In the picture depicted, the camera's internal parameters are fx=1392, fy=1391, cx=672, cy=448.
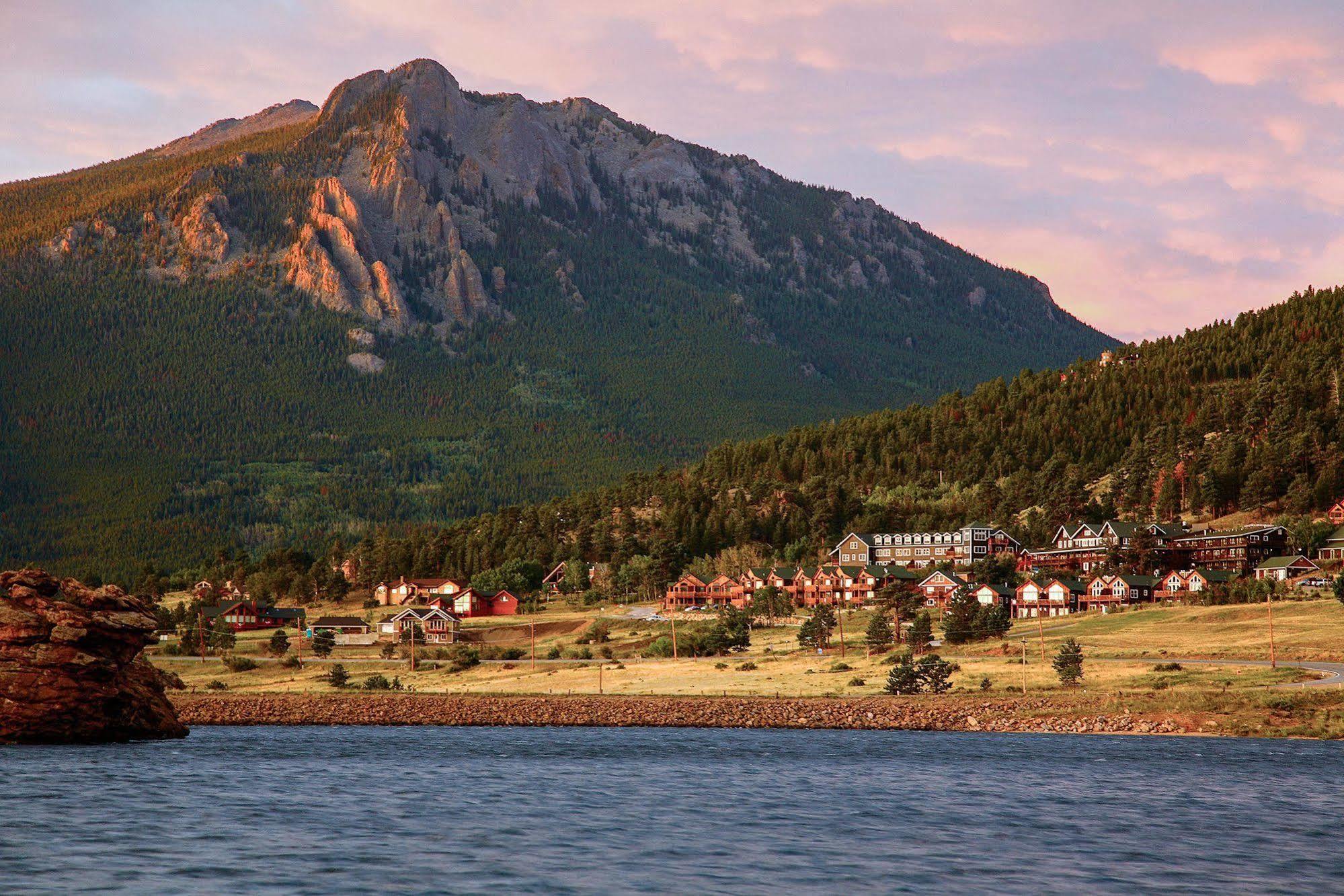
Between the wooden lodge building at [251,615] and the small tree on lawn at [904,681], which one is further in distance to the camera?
the wooden lodge building at [251,615]

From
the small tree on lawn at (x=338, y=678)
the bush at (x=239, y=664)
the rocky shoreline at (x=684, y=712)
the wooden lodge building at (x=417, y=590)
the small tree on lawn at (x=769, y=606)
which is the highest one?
the wooden lodge building at (x=417, y=590)

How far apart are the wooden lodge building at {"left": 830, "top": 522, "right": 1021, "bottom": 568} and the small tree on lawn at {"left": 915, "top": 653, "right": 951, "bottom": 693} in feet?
267

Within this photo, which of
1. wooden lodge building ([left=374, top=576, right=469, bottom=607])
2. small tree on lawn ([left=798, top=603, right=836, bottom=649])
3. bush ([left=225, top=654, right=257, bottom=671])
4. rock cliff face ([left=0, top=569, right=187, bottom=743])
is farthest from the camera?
wooden lodge building ([left=374, top=576, right=469, bottom=607])

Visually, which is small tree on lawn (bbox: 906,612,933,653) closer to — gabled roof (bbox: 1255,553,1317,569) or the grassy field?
the grassy field

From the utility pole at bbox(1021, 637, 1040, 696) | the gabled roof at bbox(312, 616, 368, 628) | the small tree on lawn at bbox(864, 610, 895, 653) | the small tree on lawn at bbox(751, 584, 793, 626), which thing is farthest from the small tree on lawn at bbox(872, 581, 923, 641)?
the gabled roof at bbox(312, 616, 368, 628)

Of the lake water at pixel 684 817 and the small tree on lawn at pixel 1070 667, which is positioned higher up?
the small tree on lawn at pixel 1070 667

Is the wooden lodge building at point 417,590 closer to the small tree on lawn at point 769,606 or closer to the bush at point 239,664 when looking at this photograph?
the small tree on lawn at point 769,606

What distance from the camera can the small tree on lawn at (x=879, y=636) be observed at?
390 feet

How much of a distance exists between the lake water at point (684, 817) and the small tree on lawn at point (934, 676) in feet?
55.4

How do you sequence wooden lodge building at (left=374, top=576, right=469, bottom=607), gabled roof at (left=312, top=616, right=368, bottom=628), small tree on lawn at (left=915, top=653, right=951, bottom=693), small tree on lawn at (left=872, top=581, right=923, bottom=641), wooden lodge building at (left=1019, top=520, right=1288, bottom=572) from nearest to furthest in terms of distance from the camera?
small tree on lawn at (left=915, top=653, right=951, bottom=693), small tree on lawn at (left=872, top=581, right=923, bottom=641), wooden lodge building at (left=1019, top=520, right=1288, bottom=572), gabled roof at (left=312, top=616, right=368, bottom=628), wooden lodge building at (left=374, top=576, right=469, bottom=607)

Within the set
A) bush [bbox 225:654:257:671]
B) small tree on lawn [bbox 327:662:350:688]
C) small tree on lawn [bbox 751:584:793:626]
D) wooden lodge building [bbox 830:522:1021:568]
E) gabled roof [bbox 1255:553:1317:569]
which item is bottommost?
small tree on lawn [bbox 327:662:350:688]

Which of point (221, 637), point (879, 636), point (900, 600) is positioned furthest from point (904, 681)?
point (221, 637)

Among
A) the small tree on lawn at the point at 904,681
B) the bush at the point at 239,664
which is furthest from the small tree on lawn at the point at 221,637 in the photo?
the small tree on lawn at the point at 904,681

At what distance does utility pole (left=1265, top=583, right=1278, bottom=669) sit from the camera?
9656cm
